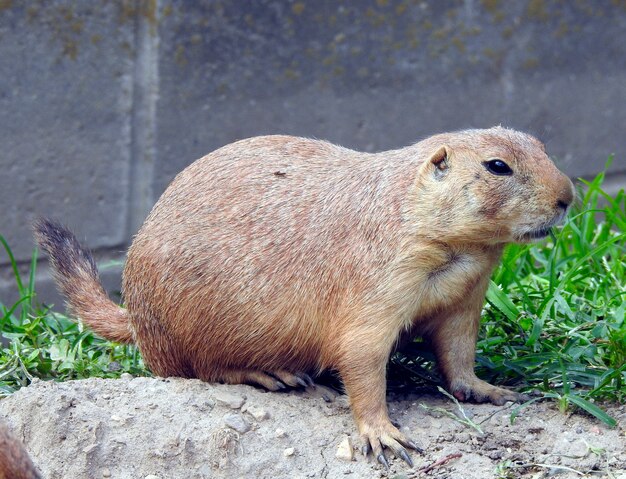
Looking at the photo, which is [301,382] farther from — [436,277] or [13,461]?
[13,461]

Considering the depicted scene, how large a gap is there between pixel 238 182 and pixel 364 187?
1.75 ft

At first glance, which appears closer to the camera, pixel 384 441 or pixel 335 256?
pixel 384 441

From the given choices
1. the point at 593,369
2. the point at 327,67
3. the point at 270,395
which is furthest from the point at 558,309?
the point at 327,67

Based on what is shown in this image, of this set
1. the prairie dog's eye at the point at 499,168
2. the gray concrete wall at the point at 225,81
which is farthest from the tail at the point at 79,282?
the prairie dog's eye at the point at 499,168

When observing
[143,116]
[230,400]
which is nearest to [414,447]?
[230,400]

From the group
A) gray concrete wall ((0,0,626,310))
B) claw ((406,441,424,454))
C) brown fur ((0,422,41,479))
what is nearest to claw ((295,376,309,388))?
claw ((406,441,424,454))

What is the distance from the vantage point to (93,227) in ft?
19.7

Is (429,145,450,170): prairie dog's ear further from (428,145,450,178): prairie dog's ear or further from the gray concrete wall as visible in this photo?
the gray concrete wall

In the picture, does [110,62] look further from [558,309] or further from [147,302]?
[558,309]

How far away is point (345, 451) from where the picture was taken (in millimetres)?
3811

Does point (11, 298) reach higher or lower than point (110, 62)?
lower

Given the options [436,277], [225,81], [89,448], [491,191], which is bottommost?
[89,448]

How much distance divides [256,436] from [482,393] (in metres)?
0.96

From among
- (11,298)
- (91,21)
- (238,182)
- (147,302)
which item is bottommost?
(11,298)
